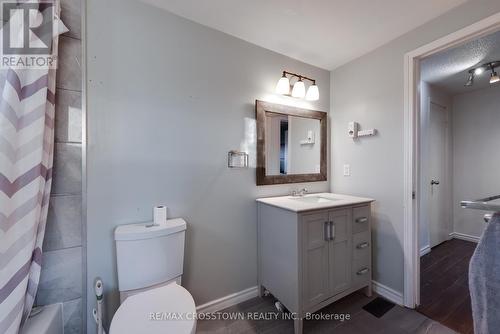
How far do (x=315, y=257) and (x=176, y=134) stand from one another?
1.32 meters

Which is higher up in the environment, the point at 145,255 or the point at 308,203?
the point at 308,203

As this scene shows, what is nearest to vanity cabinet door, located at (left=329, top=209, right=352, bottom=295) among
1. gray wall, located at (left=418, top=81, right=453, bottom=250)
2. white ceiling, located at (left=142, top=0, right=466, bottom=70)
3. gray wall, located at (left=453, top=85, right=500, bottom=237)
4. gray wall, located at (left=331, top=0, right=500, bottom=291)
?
gray wall, located at (left=331, top=0, right=500, bottom=291)

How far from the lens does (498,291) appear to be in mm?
765

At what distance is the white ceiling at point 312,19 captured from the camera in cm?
140

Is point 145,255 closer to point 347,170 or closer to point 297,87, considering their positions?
point 297,87

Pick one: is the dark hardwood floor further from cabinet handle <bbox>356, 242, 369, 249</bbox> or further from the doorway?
cabinet handle <bbox>356, 242, 369, 249</bbox>

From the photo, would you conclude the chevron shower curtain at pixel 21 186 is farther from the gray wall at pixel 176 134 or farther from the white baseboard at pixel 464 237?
the white baseboard at pixel 464 237

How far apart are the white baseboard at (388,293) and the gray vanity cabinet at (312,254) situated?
4.8 inches

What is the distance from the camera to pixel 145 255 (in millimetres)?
1201

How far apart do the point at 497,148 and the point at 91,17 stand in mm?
4564

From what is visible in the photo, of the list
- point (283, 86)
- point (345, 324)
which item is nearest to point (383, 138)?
point (283, 86)

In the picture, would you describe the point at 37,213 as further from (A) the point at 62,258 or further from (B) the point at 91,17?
(B) the point at 91,17

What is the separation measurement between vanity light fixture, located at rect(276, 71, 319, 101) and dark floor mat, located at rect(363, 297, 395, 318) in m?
1.89

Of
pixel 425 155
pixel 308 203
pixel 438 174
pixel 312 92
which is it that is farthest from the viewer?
pixel 438 174
